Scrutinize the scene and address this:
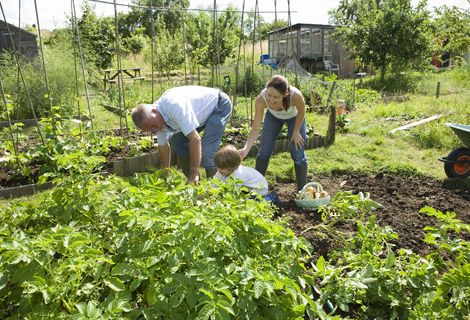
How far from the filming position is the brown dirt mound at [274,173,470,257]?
2.95 m

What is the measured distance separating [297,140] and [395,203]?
4.04ft

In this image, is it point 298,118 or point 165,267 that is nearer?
point 165,267

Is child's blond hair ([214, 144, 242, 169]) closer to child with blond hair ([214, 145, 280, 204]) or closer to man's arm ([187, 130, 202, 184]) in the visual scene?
child with blond hair ([214, 145, 280, 204])

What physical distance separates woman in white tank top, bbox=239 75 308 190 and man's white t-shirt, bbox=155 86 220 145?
1.60 feet

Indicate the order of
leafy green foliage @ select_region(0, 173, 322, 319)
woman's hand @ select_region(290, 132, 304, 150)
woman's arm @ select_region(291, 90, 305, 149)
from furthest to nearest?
woman's hand @ select_region(290, 132, 304, 150) < woman's arm @ select_region(291, 90, 305, 149) < leafy green foliage @ select_region(0, 173, 322, 319)

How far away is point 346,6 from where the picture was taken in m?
52.5

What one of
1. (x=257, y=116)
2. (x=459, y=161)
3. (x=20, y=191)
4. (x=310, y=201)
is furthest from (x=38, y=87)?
(x=459, y=161)

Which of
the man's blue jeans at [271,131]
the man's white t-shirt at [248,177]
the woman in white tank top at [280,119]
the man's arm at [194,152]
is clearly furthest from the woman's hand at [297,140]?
the man's arm at [194,152]

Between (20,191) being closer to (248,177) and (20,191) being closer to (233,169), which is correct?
(233,169)

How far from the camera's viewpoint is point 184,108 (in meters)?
3.10

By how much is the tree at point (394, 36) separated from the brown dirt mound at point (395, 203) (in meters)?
10.7

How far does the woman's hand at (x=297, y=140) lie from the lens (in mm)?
3617

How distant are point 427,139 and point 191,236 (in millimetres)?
5639

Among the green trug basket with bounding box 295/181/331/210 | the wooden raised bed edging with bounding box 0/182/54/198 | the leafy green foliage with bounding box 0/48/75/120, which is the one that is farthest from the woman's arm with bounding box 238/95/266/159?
the leafy green foliage with bounding box 0/48/75/120
